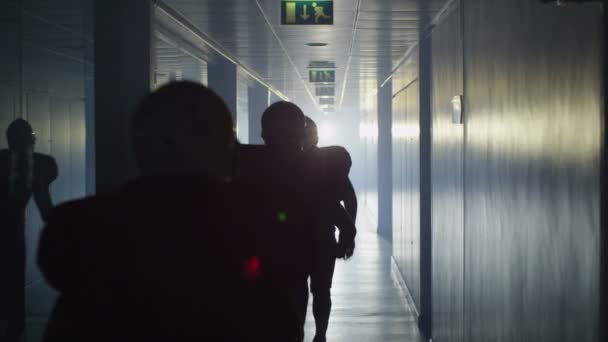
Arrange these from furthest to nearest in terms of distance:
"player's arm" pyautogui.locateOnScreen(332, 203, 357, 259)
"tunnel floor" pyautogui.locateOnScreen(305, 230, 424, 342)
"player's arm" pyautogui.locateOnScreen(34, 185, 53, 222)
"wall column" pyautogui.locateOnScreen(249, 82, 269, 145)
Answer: "wall column" pyautogui.locateOnScreen(249, 82, 269, 145), "tunnel floor" pyautogui.locateOnScreen(305, 230, 424, 342), "player's arm" pyautogui.locateOnScreen(332, 203, 357, 259), "player's arm" pyautogui.locateOnScreen(34, 185, 53, 222)

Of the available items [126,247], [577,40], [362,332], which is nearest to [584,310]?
[577,40]

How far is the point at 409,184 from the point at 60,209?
8.06 metres

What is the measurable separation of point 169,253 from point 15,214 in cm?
319

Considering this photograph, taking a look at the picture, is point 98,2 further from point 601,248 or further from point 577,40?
point 601,248

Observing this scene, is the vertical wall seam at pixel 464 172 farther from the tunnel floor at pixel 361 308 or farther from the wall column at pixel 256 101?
the wall column at pixel 256 101

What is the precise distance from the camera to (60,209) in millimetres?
1167

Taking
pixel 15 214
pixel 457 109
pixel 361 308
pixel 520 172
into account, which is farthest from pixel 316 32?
pixel 520 172

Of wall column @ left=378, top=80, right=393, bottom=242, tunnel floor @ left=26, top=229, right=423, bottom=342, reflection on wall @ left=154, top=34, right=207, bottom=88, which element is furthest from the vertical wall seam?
wall column @ left=378, top=80, right=393, bottom=242

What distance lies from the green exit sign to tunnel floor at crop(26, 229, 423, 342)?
2836mm

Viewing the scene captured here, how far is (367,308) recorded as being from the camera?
8461 millimetres

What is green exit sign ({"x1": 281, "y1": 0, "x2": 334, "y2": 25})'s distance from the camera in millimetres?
5844

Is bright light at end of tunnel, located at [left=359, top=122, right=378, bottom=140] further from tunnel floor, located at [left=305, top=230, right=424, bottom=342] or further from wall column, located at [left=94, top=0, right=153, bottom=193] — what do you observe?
wall column, located at [left=94, top=0, right=153, bottom=193]

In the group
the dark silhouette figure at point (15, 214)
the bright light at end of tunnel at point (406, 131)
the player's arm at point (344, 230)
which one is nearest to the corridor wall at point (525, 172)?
the player's arm at point (344, 230)

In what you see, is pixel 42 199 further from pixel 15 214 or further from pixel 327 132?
pixel 327 132
